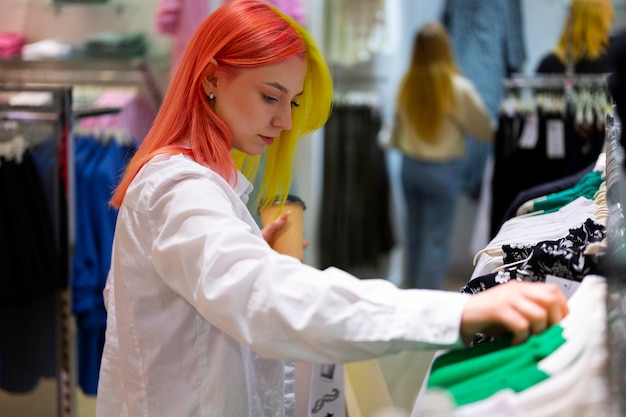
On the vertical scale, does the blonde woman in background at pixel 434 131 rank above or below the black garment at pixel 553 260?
below

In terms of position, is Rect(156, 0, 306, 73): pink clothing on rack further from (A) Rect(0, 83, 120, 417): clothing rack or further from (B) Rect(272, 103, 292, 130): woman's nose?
(B) Rect(272, 103, 292, 130): woman's nose

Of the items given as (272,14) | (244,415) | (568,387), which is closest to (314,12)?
(272,14)

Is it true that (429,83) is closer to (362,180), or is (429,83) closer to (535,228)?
(362,180)

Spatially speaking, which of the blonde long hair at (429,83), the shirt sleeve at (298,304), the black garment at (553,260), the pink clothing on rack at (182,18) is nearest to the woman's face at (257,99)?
the shirt sleeve at (298,304)

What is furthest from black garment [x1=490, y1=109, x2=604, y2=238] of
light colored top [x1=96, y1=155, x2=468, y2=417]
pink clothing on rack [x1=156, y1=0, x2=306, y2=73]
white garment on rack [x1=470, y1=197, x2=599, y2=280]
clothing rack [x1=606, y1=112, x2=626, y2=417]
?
clothing rack [x1=606, y1=112, x2=626, y2=417]

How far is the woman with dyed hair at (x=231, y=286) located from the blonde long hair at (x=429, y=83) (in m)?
2.58

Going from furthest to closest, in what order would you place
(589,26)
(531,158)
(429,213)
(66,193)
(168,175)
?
1. (429,213)
2. (589,26)
3. (531,158)
4. (66,193)
5. (168,175)

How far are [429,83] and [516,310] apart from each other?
125 inches

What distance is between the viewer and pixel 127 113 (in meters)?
3.50

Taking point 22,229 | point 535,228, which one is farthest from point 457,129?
point 535,228

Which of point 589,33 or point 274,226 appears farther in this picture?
point 589,33

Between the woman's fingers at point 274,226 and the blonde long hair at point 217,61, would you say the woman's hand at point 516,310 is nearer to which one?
the blonde long hair at point 217,61

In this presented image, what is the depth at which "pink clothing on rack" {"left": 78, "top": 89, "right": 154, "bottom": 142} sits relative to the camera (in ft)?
11.2

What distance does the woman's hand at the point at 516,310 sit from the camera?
2.96 feet
